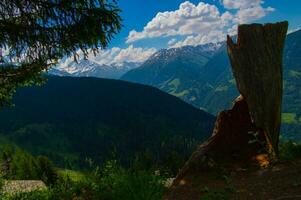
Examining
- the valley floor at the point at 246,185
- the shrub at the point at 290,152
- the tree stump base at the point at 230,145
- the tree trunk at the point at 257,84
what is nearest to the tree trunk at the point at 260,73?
the tree trunk at the point at 257,84

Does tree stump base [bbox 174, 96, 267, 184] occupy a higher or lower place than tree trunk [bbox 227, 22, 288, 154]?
lower

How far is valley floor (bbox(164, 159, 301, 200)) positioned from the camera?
10.9 meters

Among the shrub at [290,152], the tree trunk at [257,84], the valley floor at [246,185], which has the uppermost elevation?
the tree trunk at [257,84]

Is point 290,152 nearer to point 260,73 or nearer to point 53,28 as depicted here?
point 260,73

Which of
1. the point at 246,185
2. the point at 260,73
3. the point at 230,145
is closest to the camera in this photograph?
the point at 246,185

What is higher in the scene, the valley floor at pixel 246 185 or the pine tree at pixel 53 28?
the pine tree at pixel 53 28

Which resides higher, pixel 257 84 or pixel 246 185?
pixel 257 84

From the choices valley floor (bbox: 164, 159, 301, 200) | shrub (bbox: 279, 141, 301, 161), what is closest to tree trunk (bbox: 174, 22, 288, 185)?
shrub (bbox: 279, 141, 301, 161)

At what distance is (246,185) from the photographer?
12094 mm

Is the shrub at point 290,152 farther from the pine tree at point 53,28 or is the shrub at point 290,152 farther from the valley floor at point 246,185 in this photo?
the pine tree at point 53,28

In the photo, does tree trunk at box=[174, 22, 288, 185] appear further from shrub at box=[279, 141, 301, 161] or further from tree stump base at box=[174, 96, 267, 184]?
shrub at box=[279, 141, 301, 161]

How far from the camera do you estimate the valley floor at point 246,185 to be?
10938 mm

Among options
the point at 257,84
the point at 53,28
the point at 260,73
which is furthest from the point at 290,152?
the point at 53,28

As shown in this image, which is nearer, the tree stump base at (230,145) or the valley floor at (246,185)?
the valley floor at (246,185)
